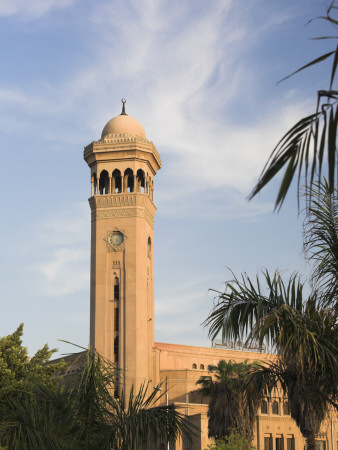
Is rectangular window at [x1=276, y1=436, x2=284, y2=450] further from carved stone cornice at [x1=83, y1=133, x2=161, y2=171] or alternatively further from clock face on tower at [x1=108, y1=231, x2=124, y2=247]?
carved stone cornice at [x1=83, y1=133, x2=161, y2=171]

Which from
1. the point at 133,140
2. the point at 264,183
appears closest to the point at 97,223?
the point at 133,140

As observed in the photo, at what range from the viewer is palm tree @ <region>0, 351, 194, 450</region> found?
46.3 ft

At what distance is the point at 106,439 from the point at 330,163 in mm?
10771

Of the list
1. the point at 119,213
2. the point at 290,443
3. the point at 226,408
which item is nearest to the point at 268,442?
the point at 290,443

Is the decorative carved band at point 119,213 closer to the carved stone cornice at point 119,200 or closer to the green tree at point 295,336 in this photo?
the carved stone cornice at point 119,200

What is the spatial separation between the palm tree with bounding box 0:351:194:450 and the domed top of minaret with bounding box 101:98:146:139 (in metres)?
54.9

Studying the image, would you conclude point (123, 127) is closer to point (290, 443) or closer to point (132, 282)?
point (132, 282)

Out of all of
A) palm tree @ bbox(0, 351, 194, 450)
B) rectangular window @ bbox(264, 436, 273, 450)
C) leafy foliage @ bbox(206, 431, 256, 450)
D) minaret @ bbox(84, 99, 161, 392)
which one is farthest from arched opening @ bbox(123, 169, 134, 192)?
palm tree @ bbox(0, 351, 194, 450)

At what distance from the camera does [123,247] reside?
66250mm

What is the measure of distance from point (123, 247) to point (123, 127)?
38.9ft

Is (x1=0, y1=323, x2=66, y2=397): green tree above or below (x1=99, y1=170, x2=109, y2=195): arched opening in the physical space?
below

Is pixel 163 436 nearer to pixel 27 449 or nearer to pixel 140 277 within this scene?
pixel 27 449

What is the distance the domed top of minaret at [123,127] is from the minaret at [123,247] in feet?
0.31

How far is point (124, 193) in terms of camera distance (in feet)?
220
